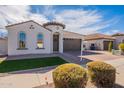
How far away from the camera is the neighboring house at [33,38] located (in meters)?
16.2

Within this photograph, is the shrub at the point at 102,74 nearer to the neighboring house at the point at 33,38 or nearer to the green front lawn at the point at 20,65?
the green front lawn at the point at 20,65

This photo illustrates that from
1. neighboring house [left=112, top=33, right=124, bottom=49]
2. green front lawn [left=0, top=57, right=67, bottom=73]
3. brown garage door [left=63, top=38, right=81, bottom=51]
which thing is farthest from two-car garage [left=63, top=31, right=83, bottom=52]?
neighboring house [left=112, top=33, right=124, bottom=49]

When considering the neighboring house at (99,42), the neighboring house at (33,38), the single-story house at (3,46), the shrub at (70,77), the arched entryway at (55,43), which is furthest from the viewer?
the neighboring house at (99,42)

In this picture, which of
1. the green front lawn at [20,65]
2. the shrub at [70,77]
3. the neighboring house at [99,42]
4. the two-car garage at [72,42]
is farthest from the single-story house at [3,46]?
the neighboring house at [99,42]

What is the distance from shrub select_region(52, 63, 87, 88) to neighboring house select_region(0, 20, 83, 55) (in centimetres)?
1233

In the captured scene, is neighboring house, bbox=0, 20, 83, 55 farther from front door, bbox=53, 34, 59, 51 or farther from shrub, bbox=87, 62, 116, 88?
shrub, bbox=87, 62, 116, 88

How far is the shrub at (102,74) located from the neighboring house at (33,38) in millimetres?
12342

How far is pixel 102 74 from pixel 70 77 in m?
1.83

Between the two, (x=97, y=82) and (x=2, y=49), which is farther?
(x=2, y=49)
